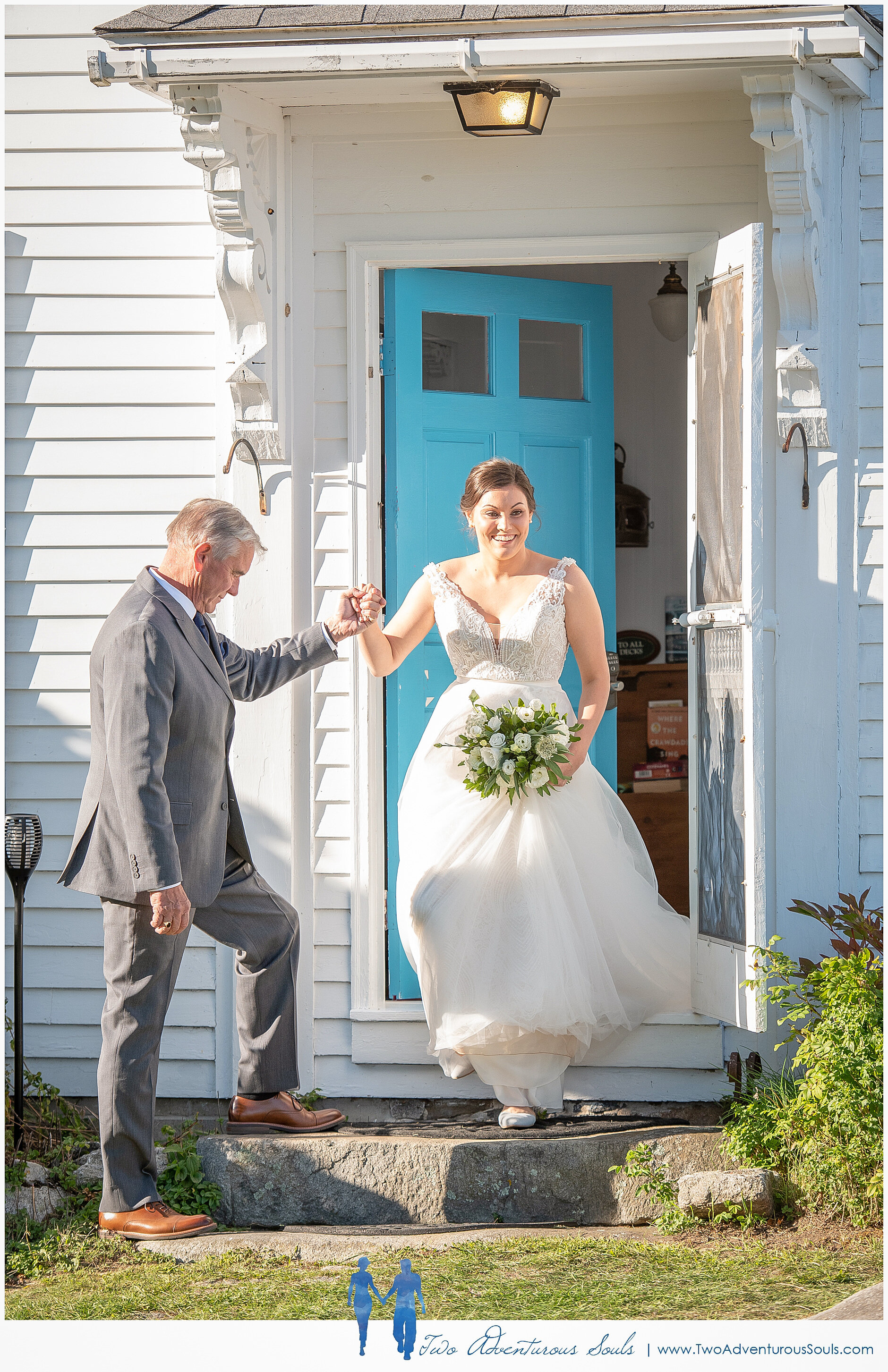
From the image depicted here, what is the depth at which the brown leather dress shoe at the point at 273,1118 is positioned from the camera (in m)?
4.11

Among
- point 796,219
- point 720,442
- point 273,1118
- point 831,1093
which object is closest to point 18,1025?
point 273,1118

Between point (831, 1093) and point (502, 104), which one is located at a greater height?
point (502, 104)

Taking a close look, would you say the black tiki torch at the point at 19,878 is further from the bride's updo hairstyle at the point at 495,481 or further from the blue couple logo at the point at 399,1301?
the bride's updo hairstyle at the point at 495,481

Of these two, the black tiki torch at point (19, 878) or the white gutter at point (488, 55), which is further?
the black tiki torch at point (19, 878)

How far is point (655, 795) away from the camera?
20.8 ft

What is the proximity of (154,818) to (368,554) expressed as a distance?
1.46 metres

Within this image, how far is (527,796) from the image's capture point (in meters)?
Result: 4.19

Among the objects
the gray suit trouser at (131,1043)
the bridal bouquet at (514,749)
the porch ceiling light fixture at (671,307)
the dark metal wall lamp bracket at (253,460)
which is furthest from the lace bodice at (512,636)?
the porch ceiling light fixture at (671,307)

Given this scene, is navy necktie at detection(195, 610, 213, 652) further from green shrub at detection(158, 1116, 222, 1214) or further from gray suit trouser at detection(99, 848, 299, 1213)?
green shrub at detection(158, 1116, 222, 1214)

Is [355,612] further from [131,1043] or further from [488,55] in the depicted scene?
[488,55]

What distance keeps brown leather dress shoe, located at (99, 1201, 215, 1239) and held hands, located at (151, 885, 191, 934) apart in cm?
86

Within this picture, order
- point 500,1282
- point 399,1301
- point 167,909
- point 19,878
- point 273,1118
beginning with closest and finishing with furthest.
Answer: point 399,1301 < point 500,1282 < point 167,909 < point 273,1118 < point 19,878

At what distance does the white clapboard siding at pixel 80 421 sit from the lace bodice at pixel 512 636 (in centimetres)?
108
